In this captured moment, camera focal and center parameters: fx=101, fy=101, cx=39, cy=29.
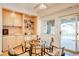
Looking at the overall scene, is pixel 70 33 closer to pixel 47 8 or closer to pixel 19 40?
pixel 47 8

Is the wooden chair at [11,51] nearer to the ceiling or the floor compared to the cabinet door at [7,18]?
nearer to the floor

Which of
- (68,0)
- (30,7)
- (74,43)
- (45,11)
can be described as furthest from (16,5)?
(74,43)

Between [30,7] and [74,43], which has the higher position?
[30,7]

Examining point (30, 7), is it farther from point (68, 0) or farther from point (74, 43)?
point (74, 43)

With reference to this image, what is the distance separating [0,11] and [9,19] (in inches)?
6.7

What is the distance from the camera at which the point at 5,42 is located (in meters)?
1.48

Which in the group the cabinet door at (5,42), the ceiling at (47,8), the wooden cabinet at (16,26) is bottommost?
the cabinet door at (5,42)

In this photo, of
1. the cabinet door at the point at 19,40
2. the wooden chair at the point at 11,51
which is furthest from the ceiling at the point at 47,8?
the wooden chair at the point at 11,51

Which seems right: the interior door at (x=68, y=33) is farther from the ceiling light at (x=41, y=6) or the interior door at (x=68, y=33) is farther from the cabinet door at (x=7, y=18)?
the cabinet door at (x=7, y=18)

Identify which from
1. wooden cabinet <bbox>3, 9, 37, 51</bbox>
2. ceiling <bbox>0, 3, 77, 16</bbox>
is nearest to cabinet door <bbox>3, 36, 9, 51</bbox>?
wooden cabinet <bbox>3, 9, 37, 51</bbox>

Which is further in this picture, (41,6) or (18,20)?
(18,20)

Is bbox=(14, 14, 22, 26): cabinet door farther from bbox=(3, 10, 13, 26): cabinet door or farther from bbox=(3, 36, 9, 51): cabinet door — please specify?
bbox=(3, 36, 9, 51): cabinet door

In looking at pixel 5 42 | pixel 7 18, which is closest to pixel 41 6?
pixel 7 18

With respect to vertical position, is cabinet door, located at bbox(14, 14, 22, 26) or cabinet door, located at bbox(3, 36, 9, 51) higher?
cabinet door, located at bbox(14, 14, 22, 26)
